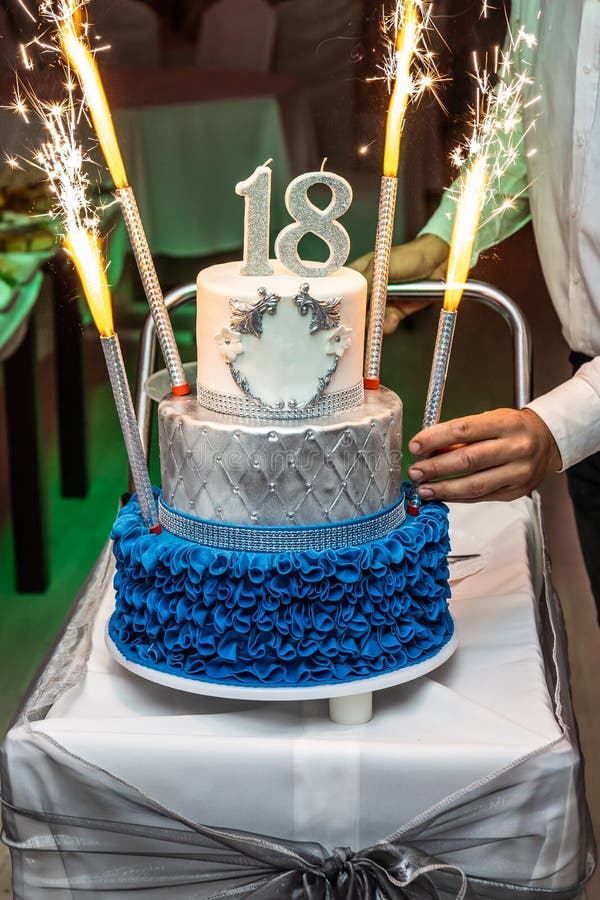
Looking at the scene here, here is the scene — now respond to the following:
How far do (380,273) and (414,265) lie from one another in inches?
17.7

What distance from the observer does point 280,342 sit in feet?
3.02

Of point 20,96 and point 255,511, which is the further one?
point 20,96

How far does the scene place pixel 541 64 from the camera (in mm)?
1390

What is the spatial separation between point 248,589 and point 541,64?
844mm

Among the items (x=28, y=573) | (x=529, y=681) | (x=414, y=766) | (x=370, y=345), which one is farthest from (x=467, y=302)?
(x=28, y=573)

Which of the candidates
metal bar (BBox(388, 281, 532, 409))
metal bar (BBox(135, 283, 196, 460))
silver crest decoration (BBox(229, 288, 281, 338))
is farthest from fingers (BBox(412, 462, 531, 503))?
metal bar (BBox(135, 283, 196, 460))

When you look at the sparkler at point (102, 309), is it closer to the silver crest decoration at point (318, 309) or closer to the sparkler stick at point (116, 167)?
the sparkler stick at point (116, 167)

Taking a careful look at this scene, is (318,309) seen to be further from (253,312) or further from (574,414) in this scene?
(574,414)

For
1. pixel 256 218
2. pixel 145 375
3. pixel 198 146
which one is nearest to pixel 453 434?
pixel 256 218

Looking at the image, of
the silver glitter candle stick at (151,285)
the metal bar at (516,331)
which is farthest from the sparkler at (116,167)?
the metal bar at (516,331)

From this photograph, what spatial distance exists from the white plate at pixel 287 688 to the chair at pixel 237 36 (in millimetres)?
969

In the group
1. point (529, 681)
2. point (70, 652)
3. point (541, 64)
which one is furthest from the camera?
point (541, 64)

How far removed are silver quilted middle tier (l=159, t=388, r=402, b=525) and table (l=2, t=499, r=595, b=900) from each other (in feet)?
0.58

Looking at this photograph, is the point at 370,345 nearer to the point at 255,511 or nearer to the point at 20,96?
the point at 255,511
